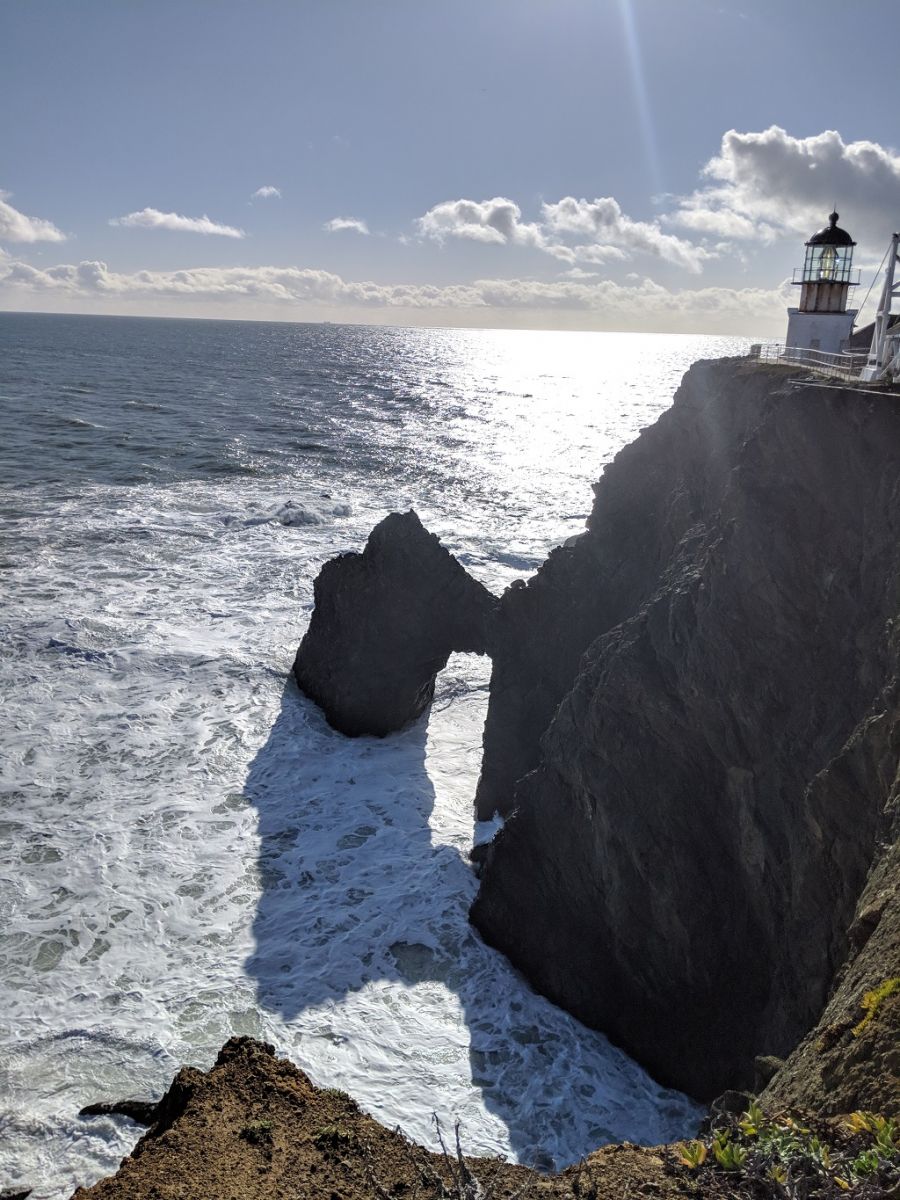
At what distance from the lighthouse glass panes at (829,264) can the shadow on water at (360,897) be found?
71.9ft

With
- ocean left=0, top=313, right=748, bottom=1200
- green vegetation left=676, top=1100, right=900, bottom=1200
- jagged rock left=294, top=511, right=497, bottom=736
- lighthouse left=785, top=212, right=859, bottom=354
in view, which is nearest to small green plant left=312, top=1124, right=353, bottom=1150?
green vegetation left=676, top=1100, right=900, bottom=1200

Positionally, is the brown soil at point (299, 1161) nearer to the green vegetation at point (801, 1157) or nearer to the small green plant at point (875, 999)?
the green vegetation at point (801, 1157)

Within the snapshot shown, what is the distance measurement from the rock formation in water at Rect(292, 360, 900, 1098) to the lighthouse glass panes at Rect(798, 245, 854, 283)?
13.7 metres

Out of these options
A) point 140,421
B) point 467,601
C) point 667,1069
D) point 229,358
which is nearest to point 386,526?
point 467,601

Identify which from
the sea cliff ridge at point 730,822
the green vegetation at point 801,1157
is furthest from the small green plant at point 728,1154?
the sea cliff ridge at point 730,822

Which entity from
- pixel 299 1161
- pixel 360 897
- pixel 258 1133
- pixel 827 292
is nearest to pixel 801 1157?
pixel 299 1161

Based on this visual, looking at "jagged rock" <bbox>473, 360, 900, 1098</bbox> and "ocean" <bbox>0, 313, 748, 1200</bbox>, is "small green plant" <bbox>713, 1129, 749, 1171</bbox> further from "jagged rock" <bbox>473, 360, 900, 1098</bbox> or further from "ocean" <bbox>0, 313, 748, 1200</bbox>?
"ocean" <bbox>0, 313, 748, 1200</bbox>

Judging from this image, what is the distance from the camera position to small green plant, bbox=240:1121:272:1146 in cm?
653

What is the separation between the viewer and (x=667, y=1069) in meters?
12.9

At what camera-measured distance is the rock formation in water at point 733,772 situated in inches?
411

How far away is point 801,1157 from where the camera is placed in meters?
5.03

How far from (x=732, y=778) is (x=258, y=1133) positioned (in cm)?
855

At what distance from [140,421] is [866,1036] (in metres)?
77.1

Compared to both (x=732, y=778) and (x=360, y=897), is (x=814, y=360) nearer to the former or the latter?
(x=732, y=778)
